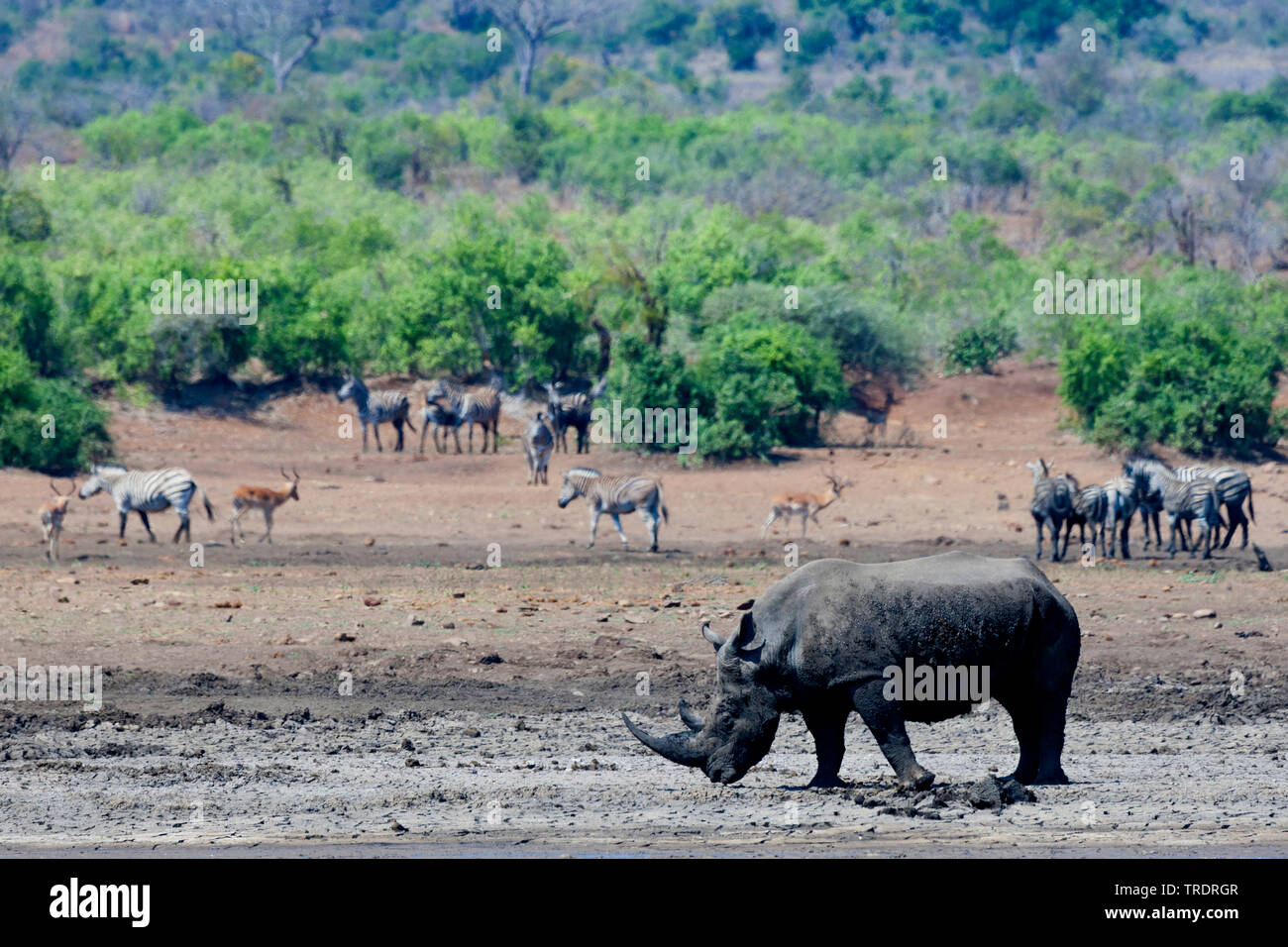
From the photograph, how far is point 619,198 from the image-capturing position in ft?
216

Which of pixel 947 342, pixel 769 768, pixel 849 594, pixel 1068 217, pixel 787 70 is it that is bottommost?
pixel 769 768

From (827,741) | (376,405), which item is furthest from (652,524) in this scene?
(827,741)

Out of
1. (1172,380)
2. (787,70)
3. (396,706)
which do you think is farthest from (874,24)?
(396,706)

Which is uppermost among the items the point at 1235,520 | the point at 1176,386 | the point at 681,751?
the point at 1176,386

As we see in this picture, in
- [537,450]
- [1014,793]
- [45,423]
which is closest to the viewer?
[1014,793]

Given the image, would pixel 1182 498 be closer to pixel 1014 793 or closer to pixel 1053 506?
pixel 1053 506

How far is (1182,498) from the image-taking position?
24.3 meters

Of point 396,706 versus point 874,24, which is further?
point 874,24

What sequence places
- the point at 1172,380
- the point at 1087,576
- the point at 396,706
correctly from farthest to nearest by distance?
the point at 1172,380 < the point at 1087,576 < the point at 396,706

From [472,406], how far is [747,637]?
24105 mm

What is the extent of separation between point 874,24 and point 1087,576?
326ft

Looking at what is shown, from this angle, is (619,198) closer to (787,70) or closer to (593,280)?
(593,280)

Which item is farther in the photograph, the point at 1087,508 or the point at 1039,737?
the point at 1087,508

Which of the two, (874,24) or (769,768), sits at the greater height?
(874,24)
